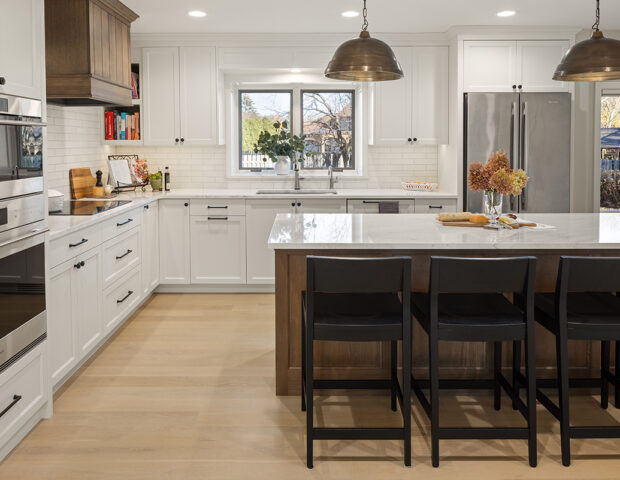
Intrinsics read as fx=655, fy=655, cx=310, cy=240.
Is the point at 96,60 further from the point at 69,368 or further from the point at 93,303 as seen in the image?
the point at 69,368

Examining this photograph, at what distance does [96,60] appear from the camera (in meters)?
4.75

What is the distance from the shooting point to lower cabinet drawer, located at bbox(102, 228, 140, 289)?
4445 mm

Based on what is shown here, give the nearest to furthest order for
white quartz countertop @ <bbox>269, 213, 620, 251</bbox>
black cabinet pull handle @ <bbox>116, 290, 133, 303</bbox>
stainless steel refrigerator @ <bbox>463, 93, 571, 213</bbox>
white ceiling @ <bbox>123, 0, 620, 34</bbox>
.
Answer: white quartz countertop @ <bbox>269, 213, 620, 251</bbox>, black cabinet pull handle @ <bbox>116, 290, 133, 303</bbox>, white ceiling @ <bbox>123, 0, 620, 34</bbox>, stainless steel refrigerator @ <bbox>463, 93, 571, 213</bbox>

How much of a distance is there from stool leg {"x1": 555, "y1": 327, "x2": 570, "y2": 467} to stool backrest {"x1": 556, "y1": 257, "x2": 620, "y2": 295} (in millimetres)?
242

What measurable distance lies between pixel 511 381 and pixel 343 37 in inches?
154

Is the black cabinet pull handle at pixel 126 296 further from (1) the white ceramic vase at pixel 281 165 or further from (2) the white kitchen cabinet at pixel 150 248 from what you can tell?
(1) the white ceramic vase at pixel 281 165

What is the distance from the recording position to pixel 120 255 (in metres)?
4.80

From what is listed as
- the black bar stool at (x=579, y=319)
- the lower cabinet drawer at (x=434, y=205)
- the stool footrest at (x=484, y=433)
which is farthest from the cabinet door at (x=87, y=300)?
the lower cabinet drawer at (x=434, y=205)

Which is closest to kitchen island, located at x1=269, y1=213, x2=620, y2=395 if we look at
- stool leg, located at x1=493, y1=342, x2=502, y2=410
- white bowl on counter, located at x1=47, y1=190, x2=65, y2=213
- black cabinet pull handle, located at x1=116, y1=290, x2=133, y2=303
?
stool leg, located at x1=493, y1=342, x2=502, y2=410

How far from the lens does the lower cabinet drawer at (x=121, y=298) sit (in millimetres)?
4457

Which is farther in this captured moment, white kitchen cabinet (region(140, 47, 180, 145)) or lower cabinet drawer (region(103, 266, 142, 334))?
white kitchen cabinet (region(140, 47, 180, 145))

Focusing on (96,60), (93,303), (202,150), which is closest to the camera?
(93,303)

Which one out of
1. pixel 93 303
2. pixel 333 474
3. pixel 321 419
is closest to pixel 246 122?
pixel 93 303

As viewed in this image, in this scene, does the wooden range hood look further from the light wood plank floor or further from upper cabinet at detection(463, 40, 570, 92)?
upper cabinet at detection(463, 40, 570, 92)
